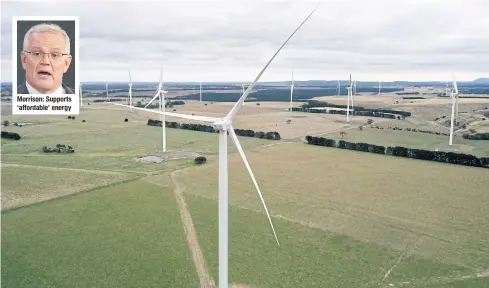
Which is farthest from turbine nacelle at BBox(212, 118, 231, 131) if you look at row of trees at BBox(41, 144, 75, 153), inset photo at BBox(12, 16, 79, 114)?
row of trees at BBox(41, 144, 75, 153)

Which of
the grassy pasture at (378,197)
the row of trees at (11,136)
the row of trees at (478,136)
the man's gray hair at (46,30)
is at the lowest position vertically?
the grassy pasture at (378,197)

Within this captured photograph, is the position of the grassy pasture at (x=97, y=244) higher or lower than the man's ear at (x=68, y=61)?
Result: lower

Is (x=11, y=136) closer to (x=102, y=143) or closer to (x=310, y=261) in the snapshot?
(x=102, y=143)

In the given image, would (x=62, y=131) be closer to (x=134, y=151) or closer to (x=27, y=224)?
(x=134, y=151)

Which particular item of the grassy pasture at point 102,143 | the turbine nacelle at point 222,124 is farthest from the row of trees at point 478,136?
the turbine nacelle at point 222,124

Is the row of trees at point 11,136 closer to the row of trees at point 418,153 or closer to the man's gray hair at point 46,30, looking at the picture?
the row of trees at point 418,153
